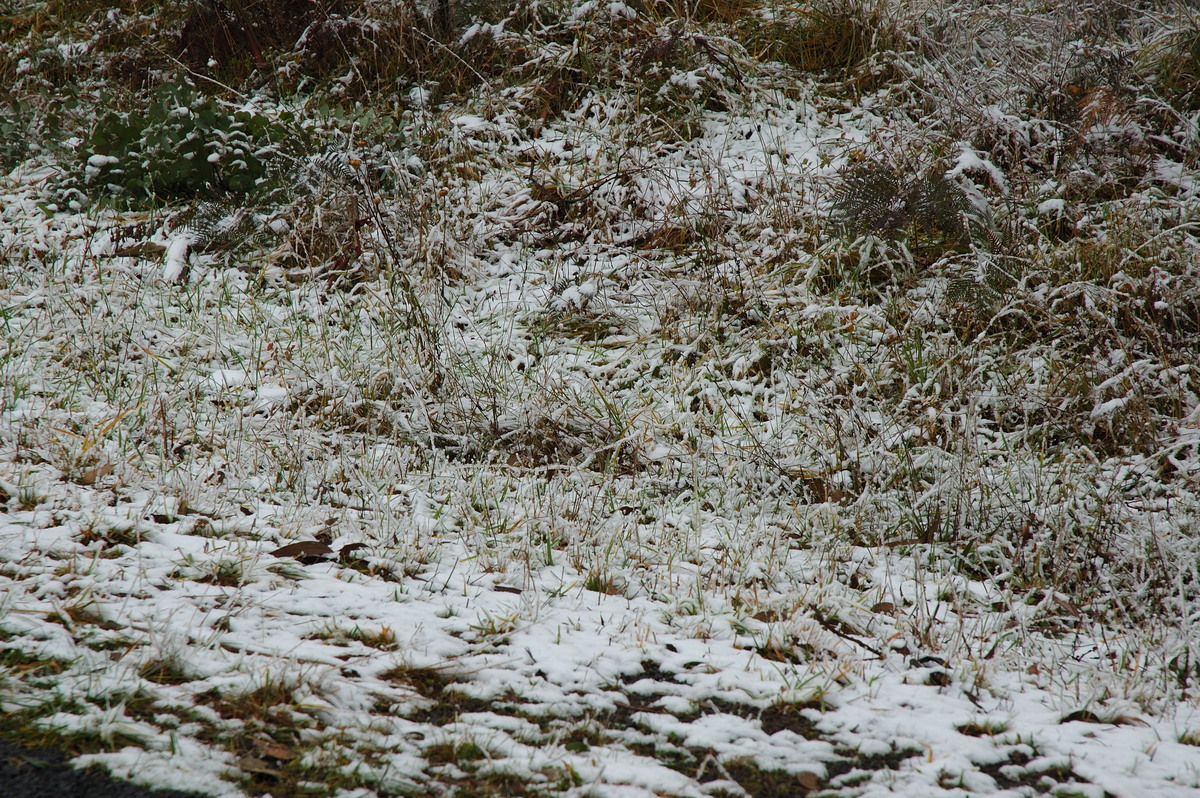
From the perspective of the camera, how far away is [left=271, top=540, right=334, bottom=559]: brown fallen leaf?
9.02 feet

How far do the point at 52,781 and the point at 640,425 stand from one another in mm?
2683

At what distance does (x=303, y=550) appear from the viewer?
2766 millimetres

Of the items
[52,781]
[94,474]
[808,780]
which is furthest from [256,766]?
[94,474]

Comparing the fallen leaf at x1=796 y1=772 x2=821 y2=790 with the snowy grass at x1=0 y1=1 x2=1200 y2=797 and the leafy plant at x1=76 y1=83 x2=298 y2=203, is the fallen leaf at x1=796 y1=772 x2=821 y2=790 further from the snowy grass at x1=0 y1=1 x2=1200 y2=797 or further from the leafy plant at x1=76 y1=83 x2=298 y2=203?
the leafy plant at x1=76 y1=83 x2=298 y2=203

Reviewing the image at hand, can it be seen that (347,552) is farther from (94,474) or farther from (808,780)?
(808,780)

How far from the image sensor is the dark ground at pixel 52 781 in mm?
1604

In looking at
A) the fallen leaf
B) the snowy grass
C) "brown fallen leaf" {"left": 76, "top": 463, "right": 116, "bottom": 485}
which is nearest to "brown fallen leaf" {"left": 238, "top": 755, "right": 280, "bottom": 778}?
the snowy grass

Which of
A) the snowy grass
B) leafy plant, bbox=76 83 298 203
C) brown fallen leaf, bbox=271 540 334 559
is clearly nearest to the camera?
the snowy grass

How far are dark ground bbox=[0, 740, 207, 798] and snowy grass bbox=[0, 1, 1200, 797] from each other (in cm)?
5

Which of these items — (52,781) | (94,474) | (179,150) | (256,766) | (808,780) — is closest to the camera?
(52,781)

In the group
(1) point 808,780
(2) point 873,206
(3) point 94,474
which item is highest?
(2) point 873,206

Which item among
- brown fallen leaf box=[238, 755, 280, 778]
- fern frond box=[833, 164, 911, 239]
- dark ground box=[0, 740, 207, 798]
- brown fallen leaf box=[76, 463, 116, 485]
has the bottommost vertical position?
brown fallen leaf box=[238, 755, 280, 778]

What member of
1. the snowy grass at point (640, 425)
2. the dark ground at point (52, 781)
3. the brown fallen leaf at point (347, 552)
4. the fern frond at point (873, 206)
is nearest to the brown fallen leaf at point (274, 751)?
the snowy grass at point (640, 425)

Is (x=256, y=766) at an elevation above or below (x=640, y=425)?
below
